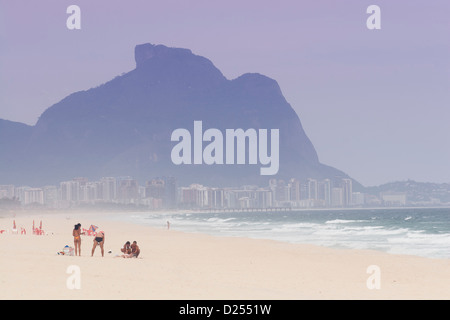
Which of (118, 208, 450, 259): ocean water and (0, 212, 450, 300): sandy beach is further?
(118, 208, 450, 259): ocean water

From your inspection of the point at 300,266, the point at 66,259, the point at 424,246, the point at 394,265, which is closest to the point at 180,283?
the point at 66,259

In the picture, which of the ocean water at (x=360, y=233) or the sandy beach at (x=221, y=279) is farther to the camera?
the ocean water at (x=360, y=233)

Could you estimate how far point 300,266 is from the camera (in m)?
22.0

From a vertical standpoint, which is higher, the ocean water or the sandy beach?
the sandy beach

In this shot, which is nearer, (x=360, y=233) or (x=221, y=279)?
(x=221, y=279)

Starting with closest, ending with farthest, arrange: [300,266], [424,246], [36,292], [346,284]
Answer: [36,292] → [346,284] → [300,266] → [424,246]

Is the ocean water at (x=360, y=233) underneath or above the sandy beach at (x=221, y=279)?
underneath

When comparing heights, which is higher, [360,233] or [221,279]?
[221,279]
